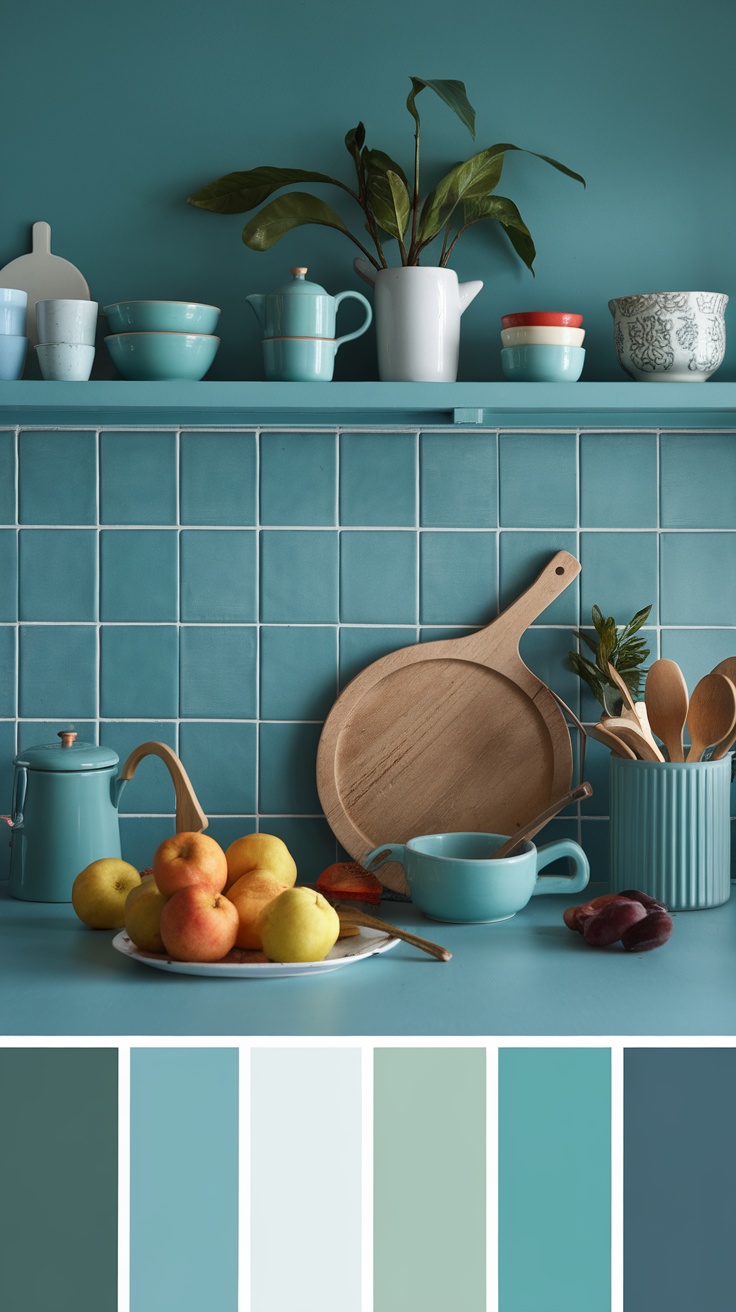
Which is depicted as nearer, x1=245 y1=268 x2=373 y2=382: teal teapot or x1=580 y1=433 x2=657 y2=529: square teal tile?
x1=245 y1=268 x2=373 y2=382: teal teapot

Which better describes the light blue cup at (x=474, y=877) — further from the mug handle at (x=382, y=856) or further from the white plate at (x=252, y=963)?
the white plate at (x=252, y=963)

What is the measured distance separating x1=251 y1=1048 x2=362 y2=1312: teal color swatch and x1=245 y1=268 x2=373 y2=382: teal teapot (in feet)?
2.76

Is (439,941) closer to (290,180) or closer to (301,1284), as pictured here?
(301,1284)

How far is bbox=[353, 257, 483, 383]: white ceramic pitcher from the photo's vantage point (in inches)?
60.4

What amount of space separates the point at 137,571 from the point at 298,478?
27 cm

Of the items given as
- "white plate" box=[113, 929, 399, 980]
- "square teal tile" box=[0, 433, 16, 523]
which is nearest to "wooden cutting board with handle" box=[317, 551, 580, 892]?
"white plate" box=[113, 929, 399, 980]

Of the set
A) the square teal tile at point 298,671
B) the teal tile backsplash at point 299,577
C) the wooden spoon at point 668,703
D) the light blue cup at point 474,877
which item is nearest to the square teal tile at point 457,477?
the teal tile backsplash at point 299,577

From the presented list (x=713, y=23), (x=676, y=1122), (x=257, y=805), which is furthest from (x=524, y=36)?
(x=676, y=1122)

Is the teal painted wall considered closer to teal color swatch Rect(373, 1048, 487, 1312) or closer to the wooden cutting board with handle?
the wooden cutting board with handle

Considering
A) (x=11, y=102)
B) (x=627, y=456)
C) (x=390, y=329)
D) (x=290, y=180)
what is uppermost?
(x=11, y=102)

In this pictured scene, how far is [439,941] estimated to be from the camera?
1.43m

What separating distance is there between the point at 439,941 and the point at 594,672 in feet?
1.55

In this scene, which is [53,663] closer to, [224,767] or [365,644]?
[224,767]

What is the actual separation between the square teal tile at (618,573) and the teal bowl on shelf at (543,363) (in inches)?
11.3
